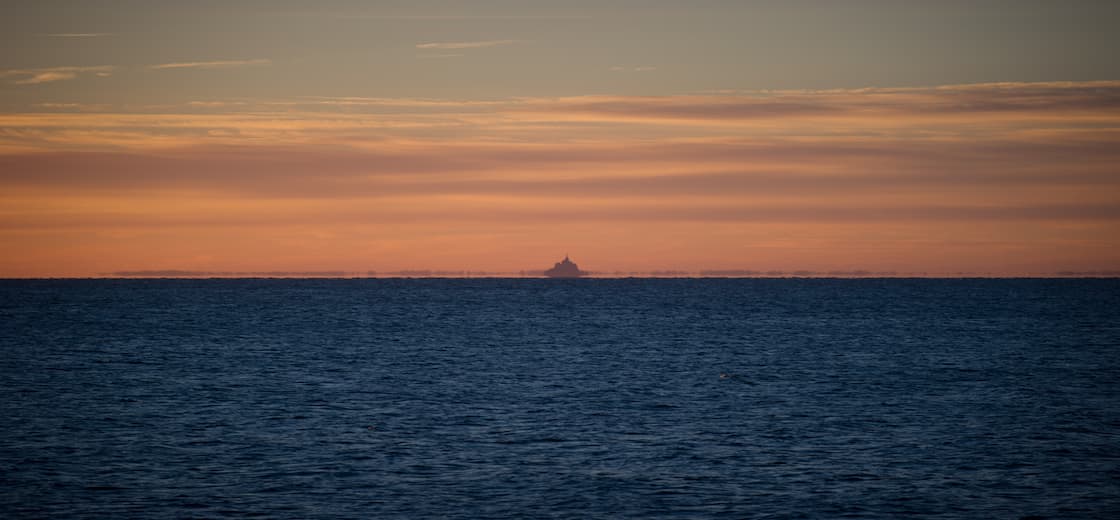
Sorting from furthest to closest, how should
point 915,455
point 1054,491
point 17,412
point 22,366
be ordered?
point 22,366, point 17,412, point 915,455, point 1054,491

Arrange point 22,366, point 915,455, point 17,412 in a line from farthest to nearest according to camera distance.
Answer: point 22,366, point 17,412, point 915,455

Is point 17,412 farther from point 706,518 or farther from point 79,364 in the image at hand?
point 706,518

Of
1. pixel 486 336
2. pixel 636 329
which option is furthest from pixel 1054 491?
pixel 636 329

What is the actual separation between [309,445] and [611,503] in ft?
45.3

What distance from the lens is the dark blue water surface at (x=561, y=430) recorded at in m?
31.4

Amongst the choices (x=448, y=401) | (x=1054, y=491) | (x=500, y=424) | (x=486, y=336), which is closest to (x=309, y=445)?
(x=500, y=424)

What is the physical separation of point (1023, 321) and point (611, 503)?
113 m

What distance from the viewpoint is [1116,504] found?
30844 millimetres

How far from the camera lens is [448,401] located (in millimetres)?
53406

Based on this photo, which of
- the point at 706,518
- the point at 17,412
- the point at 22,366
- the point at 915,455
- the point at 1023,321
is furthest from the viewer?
the point at 1023,321

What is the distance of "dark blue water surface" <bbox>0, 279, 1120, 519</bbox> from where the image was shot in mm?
31391

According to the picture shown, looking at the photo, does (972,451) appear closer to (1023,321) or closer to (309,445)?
(309,445)

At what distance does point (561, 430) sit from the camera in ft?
143

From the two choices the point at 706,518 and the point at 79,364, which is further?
the point at 79,364
